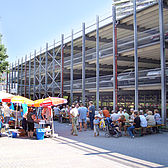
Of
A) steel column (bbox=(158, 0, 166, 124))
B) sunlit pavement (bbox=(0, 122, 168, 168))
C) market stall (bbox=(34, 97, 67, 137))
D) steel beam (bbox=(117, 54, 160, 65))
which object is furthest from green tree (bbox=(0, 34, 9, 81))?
steel column (bbox=(158, 0, 166, 124))

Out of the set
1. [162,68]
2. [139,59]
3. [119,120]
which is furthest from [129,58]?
[119,120]

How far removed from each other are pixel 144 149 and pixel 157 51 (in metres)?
11.7

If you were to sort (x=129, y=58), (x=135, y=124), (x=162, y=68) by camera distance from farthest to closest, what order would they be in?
(x=129, y=58)
(x=162, y=68)
(x=135, y=124)

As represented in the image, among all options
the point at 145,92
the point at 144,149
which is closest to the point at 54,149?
the point at 144,149

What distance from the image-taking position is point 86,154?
771 cm

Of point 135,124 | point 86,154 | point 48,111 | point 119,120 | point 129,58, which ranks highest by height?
point 129,58

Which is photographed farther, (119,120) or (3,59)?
(3,59)

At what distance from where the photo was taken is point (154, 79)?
1584 centimetres

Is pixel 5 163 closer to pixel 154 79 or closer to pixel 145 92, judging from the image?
pixel 154 79

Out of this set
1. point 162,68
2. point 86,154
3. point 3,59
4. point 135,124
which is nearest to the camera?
point 86,154

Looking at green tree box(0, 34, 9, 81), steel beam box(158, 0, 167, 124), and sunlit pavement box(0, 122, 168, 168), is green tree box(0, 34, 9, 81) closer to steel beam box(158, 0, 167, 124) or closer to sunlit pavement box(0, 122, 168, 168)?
sunlit pavement box(0, 122, 168, 168)

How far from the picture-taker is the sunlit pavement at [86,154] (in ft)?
21.3

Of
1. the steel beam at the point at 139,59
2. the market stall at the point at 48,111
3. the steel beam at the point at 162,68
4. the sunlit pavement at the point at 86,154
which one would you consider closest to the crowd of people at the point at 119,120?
the market stall at the point at 48,111

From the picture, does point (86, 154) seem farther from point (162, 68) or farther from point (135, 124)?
point (162, 68)
